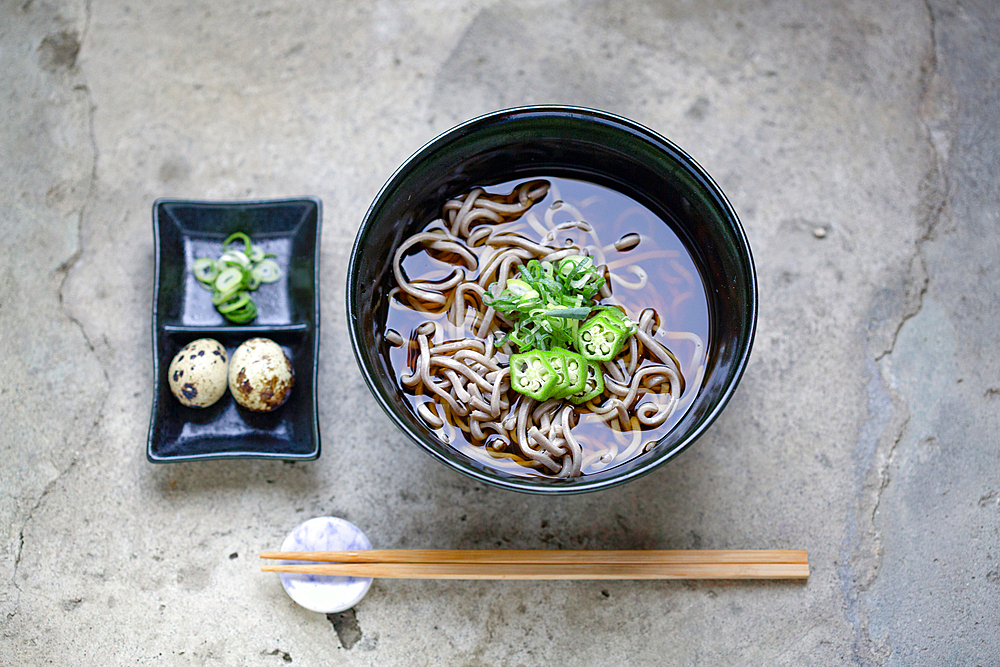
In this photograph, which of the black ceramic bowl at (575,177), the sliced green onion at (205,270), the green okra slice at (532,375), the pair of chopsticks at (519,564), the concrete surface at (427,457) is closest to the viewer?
the black ceramic bowl at (575,177)

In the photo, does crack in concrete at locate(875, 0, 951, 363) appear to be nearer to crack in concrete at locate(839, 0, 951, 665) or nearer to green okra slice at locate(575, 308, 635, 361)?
crack in concrete at locate(839, 0, 951, 665)

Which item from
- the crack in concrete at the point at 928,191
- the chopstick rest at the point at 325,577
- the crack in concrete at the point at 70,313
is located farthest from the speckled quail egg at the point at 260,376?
the crack in concrete at the point at 928,191

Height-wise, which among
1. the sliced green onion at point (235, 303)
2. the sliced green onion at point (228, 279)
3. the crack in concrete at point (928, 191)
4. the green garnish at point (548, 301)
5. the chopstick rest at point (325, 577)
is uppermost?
the crack in concrete at point (928, 191)

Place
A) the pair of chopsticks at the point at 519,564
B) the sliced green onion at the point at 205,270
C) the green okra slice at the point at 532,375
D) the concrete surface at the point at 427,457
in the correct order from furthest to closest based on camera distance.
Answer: the sliced green onion at the point at 205,270 → the concrete surface at the point at 427,457 → the pair of chopsticks at the point at 519,564 → the green okra slice at the point at 532,375

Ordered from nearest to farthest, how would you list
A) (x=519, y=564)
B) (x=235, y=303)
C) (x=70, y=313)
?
1. (x=519, y=564)
2. (x=235, y=303)
3. (x=70, y=313)

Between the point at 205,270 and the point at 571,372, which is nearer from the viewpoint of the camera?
the point at 571,372

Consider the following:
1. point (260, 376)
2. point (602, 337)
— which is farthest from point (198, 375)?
point (602, 337)

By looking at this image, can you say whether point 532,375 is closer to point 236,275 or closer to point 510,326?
point 510,326

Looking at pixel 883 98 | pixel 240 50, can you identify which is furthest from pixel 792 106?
pixel 240 50

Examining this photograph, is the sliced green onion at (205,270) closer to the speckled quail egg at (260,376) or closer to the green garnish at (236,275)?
the green garnish at (236,275)
